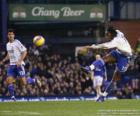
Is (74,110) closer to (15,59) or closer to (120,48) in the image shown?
(120,48)

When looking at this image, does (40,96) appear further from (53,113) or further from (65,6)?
(53,113)

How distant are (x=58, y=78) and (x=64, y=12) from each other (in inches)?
187

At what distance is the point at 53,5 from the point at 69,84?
209 inches

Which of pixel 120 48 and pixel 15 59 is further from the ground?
pixel 120 48

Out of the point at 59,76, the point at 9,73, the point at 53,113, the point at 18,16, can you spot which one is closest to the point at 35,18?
the point at 18,16

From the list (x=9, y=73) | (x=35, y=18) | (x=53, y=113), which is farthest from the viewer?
(x=35, y=18)

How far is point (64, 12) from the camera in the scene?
3519 cm

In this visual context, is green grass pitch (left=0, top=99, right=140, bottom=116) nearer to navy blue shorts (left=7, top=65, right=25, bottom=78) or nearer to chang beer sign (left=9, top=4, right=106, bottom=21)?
navy blue shorts (left=7, top=65, right=25, bottom=78)

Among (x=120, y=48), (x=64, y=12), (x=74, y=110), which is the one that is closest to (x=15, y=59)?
(x=120, y=48)

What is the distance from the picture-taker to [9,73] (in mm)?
23000

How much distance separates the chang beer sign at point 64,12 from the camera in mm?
34844

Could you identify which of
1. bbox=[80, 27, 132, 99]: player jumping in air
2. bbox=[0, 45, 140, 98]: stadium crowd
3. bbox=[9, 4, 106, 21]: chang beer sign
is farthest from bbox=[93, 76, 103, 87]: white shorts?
bbox=[9, 4, 106, 21]: chang beer sign

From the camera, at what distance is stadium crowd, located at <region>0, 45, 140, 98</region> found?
3066 cm

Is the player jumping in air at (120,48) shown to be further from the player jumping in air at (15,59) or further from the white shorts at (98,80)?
the white shorts at (98,80)
